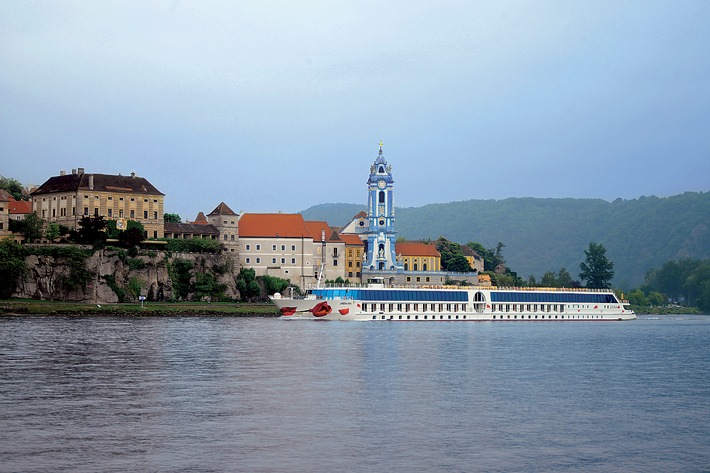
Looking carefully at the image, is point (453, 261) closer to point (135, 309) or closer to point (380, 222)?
point (380, 222)

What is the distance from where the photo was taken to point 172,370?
41375 millimetres

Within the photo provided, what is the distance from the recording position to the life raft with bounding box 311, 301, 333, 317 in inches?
3620

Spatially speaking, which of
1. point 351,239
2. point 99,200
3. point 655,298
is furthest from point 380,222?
point 655,298

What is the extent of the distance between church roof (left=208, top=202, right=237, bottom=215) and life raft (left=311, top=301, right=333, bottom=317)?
33083mm

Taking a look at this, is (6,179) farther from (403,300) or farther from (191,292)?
(403,300)

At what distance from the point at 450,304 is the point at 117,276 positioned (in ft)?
115

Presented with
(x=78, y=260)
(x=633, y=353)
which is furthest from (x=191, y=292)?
(x=633, y=353)

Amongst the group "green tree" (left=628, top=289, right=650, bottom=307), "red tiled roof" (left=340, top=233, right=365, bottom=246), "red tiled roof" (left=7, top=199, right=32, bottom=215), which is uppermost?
"red tiled roof" (left=7, top=199, right=32, bottom=215)

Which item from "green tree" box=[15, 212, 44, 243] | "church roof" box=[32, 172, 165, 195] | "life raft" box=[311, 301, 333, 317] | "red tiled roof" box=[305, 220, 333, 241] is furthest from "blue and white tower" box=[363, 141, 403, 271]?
"green tree" box=[15, 212, 44, 243]

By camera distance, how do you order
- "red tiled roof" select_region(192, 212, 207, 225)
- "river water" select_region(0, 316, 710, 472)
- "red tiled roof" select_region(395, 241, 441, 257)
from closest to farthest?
"river water" select_region(0, 316, 710, 472) < "red tiled roof" select_region(192, 212, 207, 225) < "red tiled roof" select_region(395, 241, 441, 257)

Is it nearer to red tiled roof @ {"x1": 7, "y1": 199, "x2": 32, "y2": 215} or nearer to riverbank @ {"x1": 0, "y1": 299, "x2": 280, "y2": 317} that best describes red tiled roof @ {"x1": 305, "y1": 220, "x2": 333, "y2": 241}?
riverbank @ {"x1": 0, "y1": 299, "x2": 280, "y2": 317}

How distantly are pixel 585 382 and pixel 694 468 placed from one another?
17.0 m

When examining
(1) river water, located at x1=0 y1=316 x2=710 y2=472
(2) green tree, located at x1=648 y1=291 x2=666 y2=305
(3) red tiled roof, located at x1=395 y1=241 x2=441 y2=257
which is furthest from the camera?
(2) green tree, located at x1=648 y1=291 x2=666 y2=305

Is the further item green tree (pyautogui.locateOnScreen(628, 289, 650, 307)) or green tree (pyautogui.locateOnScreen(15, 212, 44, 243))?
green tree (pyautogui.locateOnScreen(628, 289, 650, 307))
